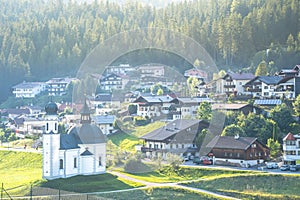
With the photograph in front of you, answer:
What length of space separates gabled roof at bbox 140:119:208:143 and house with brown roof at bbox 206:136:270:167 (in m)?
2.36

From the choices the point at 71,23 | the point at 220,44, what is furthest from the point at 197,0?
the point at 220,44

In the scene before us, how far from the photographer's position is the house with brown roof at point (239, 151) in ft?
94.5

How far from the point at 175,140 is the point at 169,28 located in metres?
33.5

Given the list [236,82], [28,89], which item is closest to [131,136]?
[236,82]

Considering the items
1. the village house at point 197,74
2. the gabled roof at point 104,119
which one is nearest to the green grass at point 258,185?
the gabled roof at point 104,119

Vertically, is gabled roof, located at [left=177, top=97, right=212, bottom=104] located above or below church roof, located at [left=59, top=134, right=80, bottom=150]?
above

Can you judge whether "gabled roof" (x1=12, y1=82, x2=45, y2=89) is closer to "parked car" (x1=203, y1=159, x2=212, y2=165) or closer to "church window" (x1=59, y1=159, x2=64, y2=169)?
"church window" (x1=59, y1=159, x2=64, y2=169)

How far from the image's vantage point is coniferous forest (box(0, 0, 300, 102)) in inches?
2138

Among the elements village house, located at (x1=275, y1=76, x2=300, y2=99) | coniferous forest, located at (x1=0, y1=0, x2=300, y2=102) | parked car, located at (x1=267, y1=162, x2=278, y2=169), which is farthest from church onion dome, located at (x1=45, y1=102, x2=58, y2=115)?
coniferous forest, located at (x1=0, y1=0, x2=300, y2=102)

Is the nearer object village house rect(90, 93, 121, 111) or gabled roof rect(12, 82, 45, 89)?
village house rect(90, 93, 121, 111)

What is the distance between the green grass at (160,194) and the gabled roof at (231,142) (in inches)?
199

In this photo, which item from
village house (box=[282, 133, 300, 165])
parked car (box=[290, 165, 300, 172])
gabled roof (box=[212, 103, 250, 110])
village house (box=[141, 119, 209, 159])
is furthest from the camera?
gabled roof (box=[212, 103, 250, 110])

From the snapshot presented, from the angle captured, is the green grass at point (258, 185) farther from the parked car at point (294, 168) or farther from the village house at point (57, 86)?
the village house at point (57, 86)

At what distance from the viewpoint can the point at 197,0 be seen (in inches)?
3248
